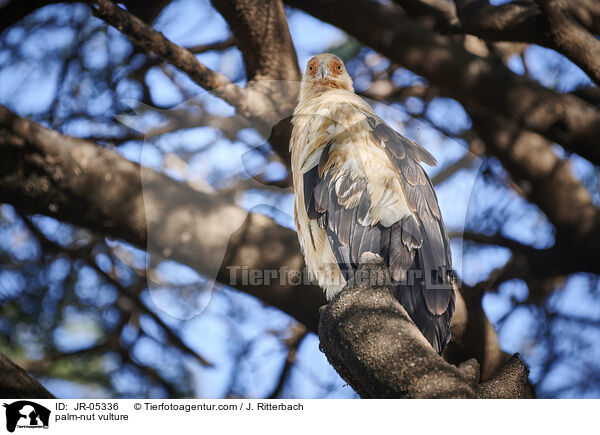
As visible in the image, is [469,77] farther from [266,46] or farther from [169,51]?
[169,51]

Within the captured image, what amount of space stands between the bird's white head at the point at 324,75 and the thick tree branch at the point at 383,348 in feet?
2.36

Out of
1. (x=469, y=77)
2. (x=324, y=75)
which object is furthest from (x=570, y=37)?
(x=324, y=75)

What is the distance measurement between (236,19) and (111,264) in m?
0.90

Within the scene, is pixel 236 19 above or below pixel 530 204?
above

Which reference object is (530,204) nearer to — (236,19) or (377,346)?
(377,346)

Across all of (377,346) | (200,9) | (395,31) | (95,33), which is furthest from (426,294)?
(95,33)

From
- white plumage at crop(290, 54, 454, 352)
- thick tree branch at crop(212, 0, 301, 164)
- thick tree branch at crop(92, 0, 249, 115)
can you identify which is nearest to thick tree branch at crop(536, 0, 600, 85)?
white plumage at crop(290, 54, 454, 352)

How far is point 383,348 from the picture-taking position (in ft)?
3.10

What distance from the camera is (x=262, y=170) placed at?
1.67 meters

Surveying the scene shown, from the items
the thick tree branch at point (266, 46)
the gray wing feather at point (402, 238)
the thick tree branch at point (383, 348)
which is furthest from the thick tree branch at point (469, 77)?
the thick tree branch at point (383, 348)
